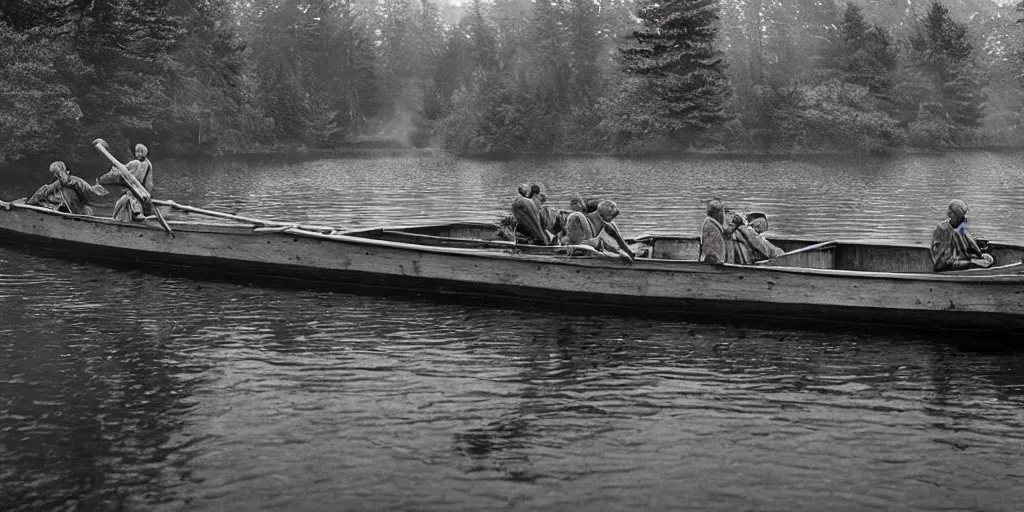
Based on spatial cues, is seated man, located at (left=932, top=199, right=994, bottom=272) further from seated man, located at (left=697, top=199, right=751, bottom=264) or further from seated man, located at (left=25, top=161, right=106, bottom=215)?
seated man, located at (left=25, top=161, right=106, bottom=215)

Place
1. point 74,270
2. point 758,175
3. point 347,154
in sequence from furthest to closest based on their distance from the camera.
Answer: point 347,154, point 758,175, point 74,270

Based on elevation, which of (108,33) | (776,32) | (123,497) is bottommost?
(123,497)

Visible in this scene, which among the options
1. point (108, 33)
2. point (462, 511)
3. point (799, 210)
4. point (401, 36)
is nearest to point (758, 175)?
point (799, 210)

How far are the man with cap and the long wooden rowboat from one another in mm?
460

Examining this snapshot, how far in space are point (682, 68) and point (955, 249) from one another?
56.7 metres

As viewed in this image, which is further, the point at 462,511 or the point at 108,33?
Answer: the point at 108,33

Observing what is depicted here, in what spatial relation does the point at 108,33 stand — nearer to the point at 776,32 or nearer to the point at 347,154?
the point at 347,154

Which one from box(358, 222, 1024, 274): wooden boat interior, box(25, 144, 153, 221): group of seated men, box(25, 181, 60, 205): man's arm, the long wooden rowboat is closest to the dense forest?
box(25, 181, 60, 205): man's arm

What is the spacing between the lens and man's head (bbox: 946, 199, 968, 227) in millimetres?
13602

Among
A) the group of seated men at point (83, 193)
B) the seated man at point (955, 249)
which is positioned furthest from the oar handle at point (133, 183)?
the seated man at point (955, 249)

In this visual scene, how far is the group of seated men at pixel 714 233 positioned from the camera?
Answer: 14.0 meters

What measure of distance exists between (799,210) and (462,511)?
26.0 m

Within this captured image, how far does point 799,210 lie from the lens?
103ft

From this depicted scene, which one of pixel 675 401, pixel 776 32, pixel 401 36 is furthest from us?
pixel 401 36
